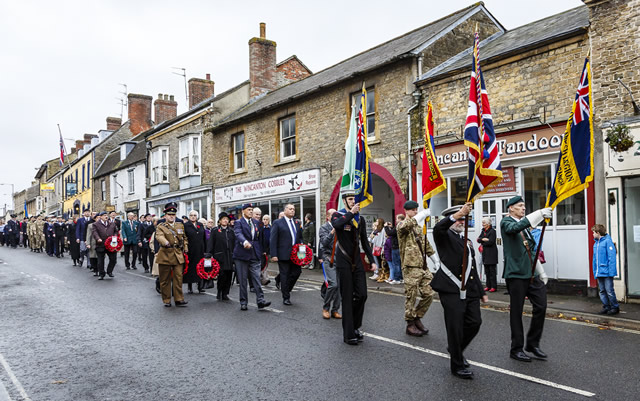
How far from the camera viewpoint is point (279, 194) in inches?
835

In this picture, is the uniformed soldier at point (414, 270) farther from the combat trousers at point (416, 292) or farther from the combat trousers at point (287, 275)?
the combat trousers at point (287, 275)

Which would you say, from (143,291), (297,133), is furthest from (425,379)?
(297,133)

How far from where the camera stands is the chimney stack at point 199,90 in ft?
108

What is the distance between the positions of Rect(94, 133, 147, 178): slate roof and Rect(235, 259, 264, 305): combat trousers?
26.1m

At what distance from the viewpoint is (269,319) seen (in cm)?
866

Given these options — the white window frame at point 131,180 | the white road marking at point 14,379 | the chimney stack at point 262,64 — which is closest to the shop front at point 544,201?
the white road marking at point 14,379

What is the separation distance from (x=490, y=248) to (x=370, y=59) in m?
9.62

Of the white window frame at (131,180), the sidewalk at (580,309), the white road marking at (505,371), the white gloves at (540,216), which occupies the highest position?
the white window frame at (131,180)

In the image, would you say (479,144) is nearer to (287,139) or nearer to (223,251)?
(223,251)

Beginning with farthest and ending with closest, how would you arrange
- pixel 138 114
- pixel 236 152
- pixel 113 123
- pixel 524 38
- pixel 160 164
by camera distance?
pixel 113 123 < pixel 138 114 < pixel 160 164 < pixel 236 152 < pixel 524 38

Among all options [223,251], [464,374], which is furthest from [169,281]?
[464,374]

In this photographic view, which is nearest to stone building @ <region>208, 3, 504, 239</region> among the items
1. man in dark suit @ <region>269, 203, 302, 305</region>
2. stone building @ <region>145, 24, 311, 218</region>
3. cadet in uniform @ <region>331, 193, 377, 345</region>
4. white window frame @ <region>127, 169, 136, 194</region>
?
stone building @ <region>145, 24, 311, 218</region>

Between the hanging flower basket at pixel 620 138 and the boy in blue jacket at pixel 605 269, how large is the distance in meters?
1.76

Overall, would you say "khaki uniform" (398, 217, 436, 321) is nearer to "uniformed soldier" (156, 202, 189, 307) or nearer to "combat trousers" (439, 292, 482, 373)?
"combat trousers" (439, 292, 482, 373)
